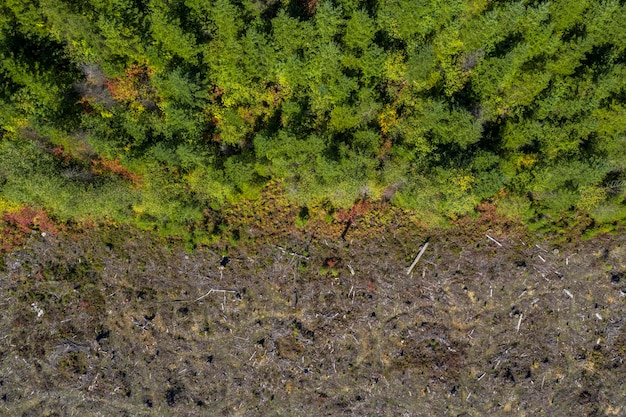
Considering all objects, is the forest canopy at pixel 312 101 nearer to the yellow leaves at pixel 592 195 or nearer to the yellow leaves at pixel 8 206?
the yellow leaves at pixel 592 195

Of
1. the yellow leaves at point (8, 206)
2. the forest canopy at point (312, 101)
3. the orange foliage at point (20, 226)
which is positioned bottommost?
the orange foliage at point (20, 226)

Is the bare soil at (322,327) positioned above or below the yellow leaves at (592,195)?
below

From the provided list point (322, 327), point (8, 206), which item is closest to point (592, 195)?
point (322, 327)

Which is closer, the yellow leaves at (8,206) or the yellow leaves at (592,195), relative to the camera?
the yellow leaves at (8,206)

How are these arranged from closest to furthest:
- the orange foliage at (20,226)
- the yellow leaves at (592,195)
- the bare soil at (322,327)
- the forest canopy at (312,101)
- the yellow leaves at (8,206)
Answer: the forest canopy at (312,101)
the yellow leaves at (8,206)
the yellow leaves at (592,195)
the orange foliage at (20,226)
the bare soil at (322,327)

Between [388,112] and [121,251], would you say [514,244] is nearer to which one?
[388,112]

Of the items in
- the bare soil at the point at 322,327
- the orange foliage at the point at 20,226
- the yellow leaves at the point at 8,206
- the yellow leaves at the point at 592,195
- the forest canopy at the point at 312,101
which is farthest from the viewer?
the bare soil at the point at 322,327

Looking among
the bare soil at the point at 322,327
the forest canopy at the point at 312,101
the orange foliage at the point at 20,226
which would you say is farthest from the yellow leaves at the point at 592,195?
the orange foliage at the point at 20,226
